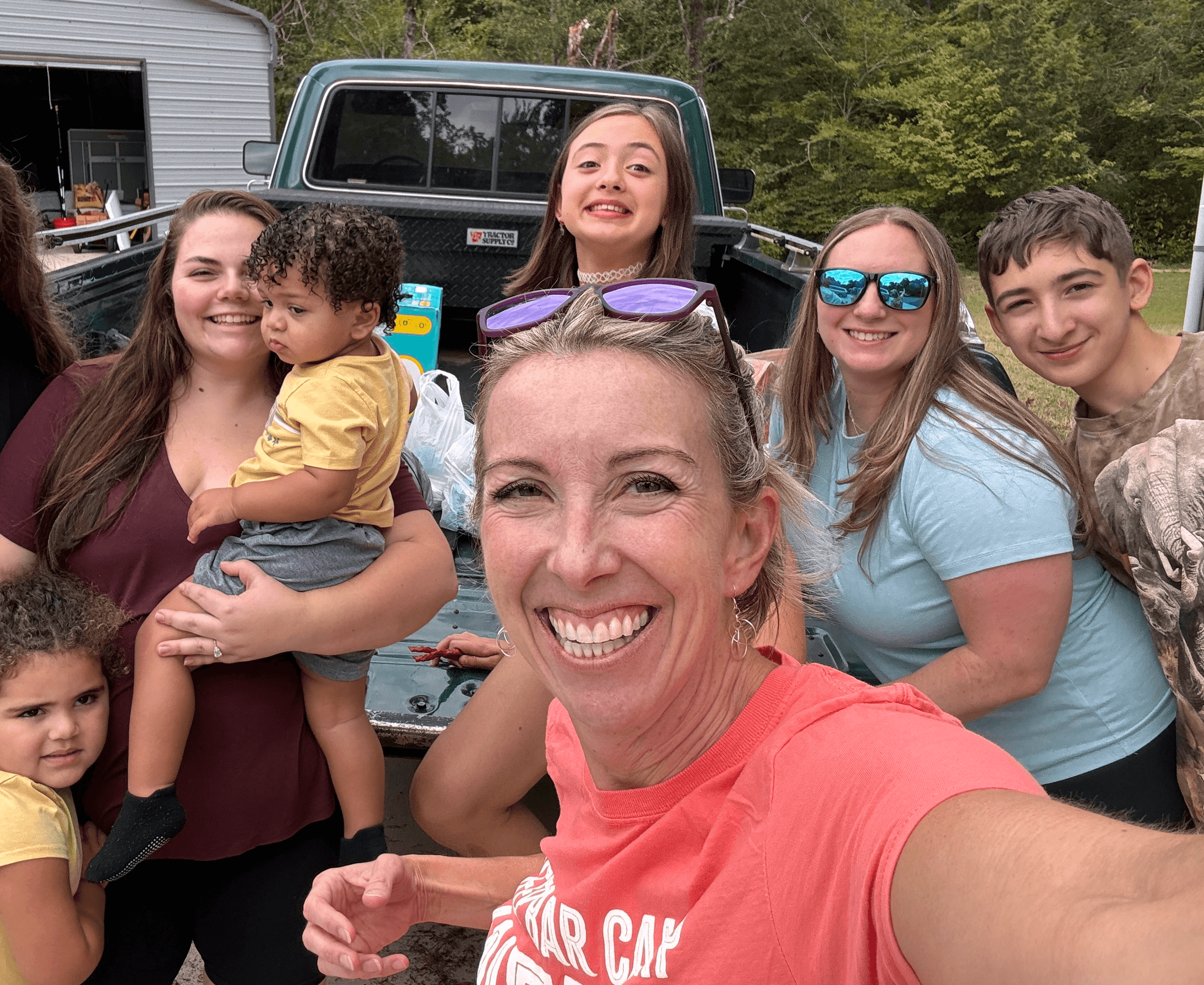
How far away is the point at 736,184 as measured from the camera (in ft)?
16.9

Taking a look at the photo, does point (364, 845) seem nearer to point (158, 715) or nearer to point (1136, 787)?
point (158, 715)

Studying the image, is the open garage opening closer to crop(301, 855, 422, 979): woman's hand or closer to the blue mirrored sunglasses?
the blue mirrored sunglasses

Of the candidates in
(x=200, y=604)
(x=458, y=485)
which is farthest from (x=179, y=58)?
(x=200, y=604)

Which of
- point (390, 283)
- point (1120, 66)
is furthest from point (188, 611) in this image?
point (1120, 66)

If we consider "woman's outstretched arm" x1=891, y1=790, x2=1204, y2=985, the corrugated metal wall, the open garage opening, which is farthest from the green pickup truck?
the open garage opening

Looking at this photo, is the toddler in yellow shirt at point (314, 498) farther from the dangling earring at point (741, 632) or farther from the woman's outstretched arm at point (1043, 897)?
the woman's outstretched arm at point (1043, 897)

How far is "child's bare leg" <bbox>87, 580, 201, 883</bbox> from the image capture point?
6.15 ft

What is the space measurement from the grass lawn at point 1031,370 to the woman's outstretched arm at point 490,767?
13.0 ft

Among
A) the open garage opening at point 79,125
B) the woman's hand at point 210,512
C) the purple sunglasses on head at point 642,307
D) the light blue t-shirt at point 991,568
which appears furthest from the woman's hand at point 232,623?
the open garage opening at point 79,125

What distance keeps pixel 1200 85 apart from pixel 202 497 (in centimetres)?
2635

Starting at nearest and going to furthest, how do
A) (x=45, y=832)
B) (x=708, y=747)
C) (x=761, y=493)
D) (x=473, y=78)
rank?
(x=708, y=747), (x=761, y=493), (x=45, y=832), (x=473, y=78)

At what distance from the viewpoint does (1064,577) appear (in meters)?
2.09

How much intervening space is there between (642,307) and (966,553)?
1075 millimetres

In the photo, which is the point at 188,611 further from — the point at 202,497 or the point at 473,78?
the point at 473,78
